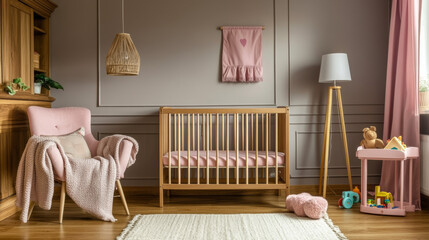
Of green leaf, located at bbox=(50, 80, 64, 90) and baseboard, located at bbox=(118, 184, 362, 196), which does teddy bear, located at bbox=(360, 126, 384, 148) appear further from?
green leaf, located at bbox=(50, 80, 64, 90)

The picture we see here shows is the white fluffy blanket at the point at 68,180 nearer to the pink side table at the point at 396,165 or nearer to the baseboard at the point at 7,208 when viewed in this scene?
the baseboard at the point at 7,208

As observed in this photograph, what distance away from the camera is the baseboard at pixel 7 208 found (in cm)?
302

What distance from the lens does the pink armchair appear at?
288 cm

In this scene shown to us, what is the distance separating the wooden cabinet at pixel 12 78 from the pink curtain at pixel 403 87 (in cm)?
300

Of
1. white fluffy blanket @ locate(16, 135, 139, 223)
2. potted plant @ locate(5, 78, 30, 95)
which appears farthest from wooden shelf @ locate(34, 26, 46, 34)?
white fluffy blanket @ locate(16, 135, 139, 223)

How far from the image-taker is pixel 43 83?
3715 mm

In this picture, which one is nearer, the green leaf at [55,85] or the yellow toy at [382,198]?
the yellow toy at [382,198]

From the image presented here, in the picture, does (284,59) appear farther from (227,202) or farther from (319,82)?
(227,202)

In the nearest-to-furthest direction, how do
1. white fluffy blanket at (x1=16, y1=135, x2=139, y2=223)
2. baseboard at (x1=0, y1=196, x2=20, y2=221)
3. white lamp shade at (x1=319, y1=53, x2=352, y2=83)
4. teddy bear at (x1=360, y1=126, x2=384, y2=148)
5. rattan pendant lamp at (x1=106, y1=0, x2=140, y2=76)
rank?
white fluffy blanket at (x1=16, y1=135, x2=139, y2=223), baseboard at (x1=0, y1=196, x2=20, y2=221), teddy bear at (x1=360, y1=126, x2=384, y2=148), rattan pendant lamp at (x1=106, y1=0, x2=140, y2=76), white lamp shade at (x1=319, y1=53, x2=352, y2=83)

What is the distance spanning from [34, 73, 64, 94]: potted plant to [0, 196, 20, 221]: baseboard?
0.99 metres

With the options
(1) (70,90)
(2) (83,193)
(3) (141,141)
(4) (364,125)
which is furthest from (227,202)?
(1) (70,90)

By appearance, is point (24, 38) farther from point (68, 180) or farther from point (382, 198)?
point (382, 198)

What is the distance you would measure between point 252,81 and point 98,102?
1462 millimetres

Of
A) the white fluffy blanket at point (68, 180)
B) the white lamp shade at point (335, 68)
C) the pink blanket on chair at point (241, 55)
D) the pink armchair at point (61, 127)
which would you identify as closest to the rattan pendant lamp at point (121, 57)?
the pink armchair at point (61, 127)
